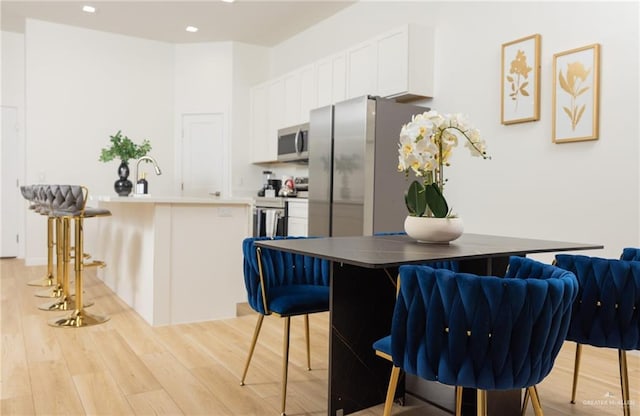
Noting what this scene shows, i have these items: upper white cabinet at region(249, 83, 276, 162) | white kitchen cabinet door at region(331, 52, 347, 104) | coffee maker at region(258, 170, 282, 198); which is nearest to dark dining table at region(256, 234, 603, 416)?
white kitchen cabinet door at region(331, 52, 347, 104)

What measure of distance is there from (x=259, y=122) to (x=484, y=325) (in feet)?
18.2

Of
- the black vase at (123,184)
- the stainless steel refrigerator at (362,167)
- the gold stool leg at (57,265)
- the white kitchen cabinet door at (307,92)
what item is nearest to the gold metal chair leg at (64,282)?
the gold stool leg at (57,265)

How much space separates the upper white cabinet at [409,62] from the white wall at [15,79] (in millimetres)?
5000

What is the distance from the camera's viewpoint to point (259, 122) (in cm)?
649

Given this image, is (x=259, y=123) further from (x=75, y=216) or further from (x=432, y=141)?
(x=432, y=141)

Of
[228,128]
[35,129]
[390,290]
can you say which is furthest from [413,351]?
[35,129]

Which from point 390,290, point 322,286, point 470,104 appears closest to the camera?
point 390,290

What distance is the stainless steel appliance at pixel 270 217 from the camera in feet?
18.0

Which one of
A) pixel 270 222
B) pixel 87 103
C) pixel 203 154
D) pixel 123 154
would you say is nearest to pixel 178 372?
pixel 123 154

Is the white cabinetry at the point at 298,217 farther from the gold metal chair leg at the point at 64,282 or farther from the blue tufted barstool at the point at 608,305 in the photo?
the blue tufted barstool at the point at 608,305

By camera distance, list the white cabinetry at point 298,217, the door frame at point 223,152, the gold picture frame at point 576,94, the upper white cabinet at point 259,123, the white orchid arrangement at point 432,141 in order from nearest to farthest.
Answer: the white orchid arrangement at point 432,141
the gold picture frame at point 576,94
the white cabinetry at point 298,217
the upper white cabinet at point 259,123
the door frame at point 223,152

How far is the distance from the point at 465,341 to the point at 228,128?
5713 mm

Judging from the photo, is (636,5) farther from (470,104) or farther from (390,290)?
(390,290)

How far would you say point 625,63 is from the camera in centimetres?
292
